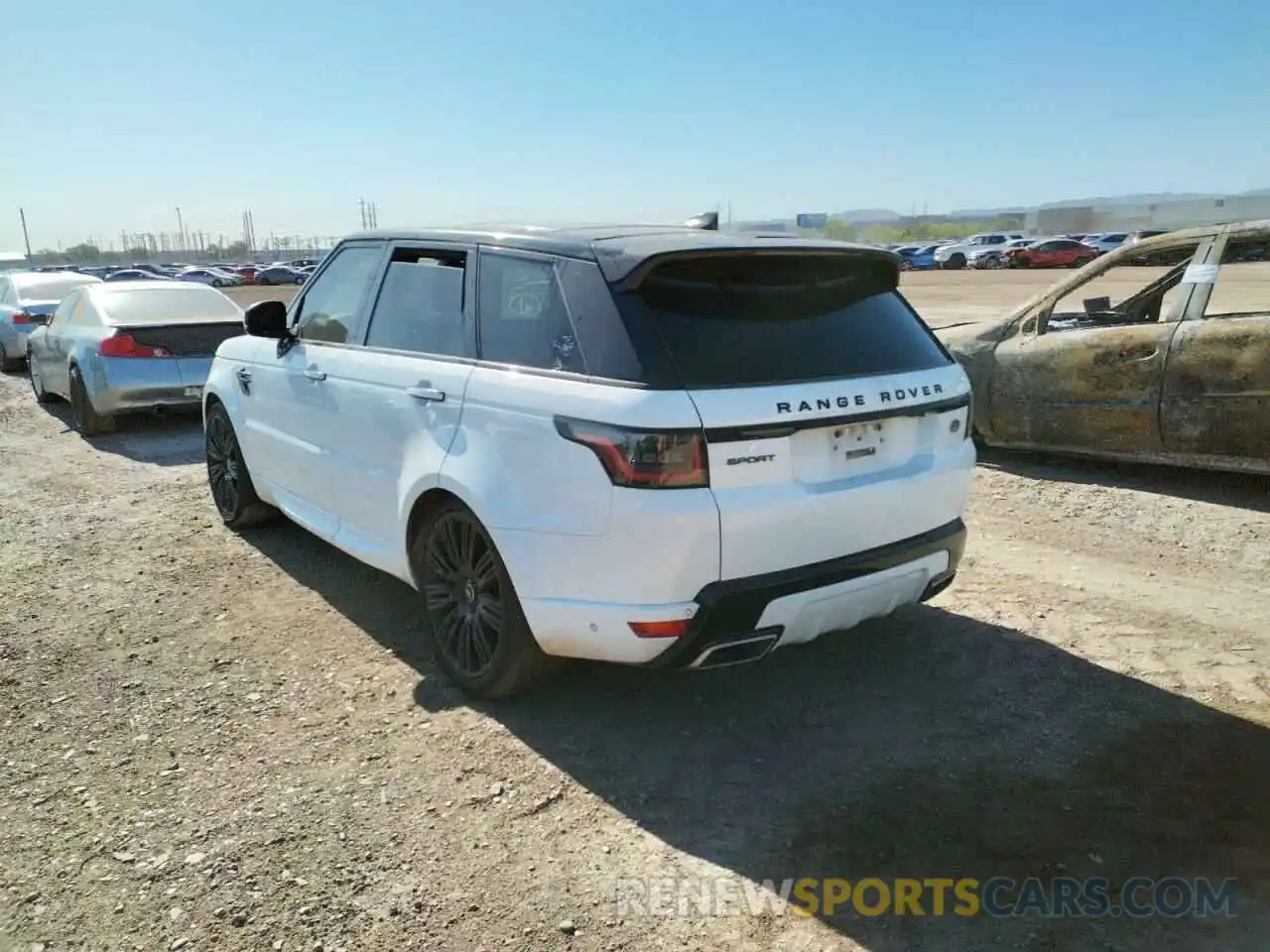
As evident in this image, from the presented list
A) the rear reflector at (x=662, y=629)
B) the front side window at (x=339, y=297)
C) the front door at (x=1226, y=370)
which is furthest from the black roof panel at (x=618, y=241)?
the front door at (x=1226, y=370)

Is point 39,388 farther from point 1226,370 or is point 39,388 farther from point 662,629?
point 1226,370

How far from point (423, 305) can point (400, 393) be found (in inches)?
16.0

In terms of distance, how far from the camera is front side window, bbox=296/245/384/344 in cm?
442

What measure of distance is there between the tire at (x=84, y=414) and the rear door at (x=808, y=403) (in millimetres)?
8047

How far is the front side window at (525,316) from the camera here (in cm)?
326

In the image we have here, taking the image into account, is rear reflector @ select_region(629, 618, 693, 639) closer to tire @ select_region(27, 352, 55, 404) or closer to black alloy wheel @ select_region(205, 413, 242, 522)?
black alloy wheel @ select_region(205, 413, 242, 522)

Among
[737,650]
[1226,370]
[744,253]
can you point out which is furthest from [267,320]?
[1226,370]

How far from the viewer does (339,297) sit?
462 cm

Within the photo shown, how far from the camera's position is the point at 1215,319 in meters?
5.95

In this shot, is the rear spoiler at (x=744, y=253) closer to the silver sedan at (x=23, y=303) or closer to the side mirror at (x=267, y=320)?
the side mirror at (x=267, y=320)

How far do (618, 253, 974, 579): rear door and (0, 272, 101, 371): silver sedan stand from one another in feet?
46.0

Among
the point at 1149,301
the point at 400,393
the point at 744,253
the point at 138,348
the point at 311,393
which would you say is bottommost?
the point at 138,348

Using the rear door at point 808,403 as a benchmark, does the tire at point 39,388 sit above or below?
below

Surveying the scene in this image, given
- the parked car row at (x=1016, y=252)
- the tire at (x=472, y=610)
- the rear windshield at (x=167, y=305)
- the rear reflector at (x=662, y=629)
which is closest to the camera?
the rear reflector at (x=662, y=629)
